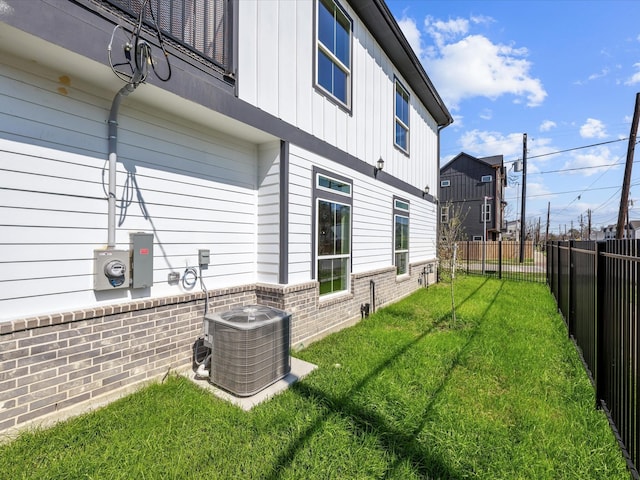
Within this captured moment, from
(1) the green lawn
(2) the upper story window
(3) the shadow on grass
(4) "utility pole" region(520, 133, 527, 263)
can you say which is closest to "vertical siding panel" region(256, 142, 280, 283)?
(2) the upper story window

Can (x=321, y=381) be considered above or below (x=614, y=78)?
below

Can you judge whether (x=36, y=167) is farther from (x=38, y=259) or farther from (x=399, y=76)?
(x=399, y=76)

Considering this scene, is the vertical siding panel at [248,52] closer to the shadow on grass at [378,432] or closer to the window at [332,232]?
the window at [332,232]

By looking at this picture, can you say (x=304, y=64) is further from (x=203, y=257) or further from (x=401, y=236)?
(x=401, y=236)

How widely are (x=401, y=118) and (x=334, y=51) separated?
3424mm

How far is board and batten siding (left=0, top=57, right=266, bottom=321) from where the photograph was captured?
2.20 meters

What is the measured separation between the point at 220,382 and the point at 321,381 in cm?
104

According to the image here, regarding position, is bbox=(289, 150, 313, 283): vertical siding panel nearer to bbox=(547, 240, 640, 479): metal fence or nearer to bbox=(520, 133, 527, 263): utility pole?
bbox=(547, 240, 640, 479): metal fence

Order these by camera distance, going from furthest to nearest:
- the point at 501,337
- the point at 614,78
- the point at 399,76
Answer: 1. the point at 614,78
2. the point at 399,76
3. the point at 501,337

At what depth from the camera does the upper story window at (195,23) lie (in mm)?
2621

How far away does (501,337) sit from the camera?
452cm

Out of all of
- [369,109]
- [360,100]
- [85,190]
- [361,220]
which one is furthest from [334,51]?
[85,190]

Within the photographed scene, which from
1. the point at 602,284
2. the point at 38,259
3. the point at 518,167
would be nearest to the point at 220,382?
the point at 38,259

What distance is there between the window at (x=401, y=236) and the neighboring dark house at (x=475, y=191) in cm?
1655
